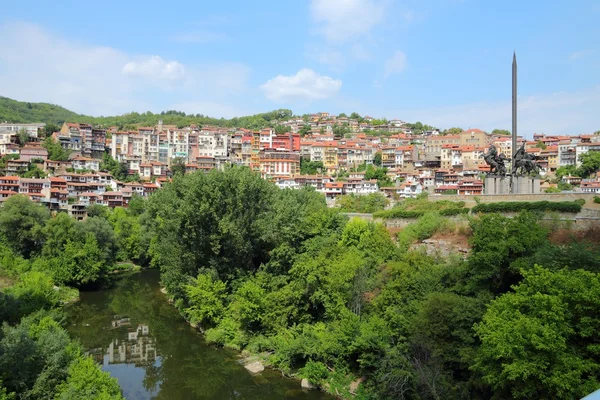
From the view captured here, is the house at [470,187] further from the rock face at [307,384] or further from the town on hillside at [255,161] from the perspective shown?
the rock face at [307,384]

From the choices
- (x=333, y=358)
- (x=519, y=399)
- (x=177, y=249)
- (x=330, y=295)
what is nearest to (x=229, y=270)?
(x=177, y=249)

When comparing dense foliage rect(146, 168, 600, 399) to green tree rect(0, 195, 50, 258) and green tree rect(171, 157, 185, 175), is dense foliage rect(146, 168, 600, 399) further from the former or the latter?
green tree rect(171, 157, 185, 175)

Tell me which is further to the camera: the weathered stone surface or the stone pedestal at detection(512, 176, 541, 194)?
the stone pedestal at detection(512, 176, 541, 194)

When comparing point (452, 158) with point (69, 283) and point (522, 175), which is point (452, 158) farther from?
point (69, 283)

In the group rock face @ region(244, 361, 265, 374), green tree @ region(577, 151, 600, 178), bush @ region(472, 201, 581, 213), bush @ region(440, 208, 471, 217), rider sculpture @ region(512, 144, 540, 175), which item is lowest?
rock face @ region(244, 361, 265, 374)

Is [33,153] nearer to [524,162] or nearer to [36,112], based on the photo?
[524,162]

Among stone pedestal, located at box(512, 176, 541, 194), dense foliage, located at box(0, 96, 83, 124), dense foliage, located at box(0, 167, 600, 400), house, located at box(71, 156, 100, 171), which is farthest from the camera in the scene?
dense foliage, located at box(0, 96, 83, 124)

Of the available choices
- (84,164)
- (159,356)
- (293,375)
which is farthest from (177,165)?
(293,375)

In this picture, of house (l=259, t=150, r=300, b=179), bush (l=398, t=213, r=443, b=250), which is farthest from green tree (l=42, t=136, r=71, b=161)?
bush (l=398, t=213, r=443, b=250)
